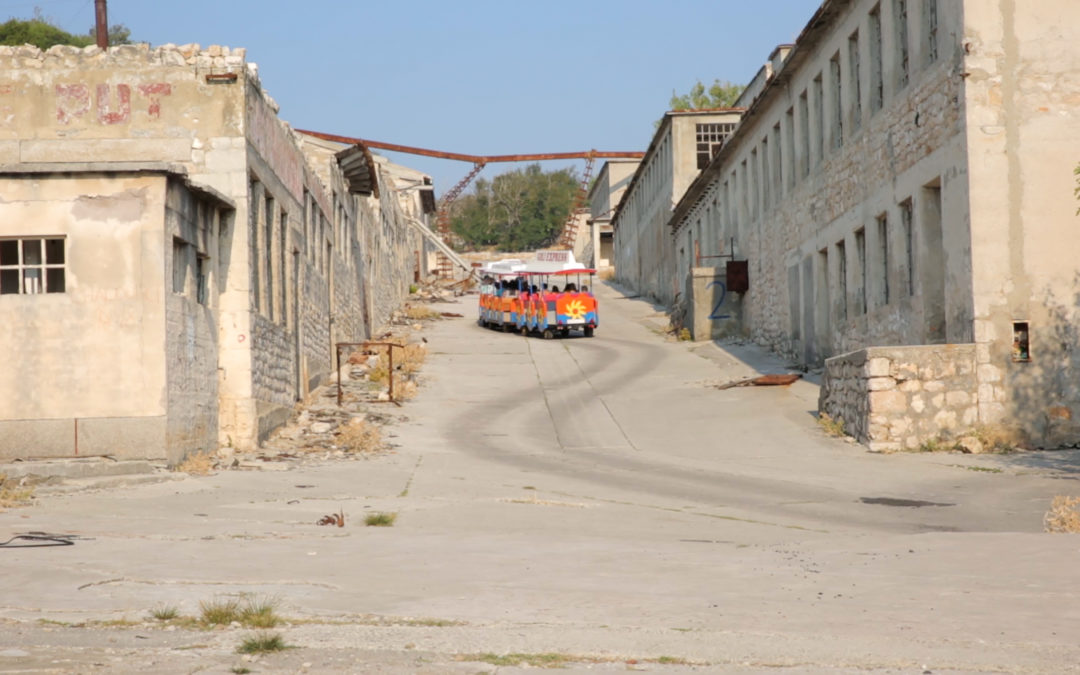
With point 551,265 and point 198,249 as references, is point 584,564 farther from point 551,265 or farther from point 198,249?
point 551,265

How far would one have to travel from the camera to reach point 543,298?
40.4 meters

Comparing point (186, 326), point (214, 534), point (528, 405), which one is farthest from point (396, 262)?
point (214, 534)

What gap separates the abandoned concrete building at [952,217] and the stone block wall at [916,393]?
0.02 meters

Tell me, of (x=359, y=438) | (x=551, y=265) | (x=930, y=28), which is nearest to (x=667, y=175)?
(x=551, y=265)

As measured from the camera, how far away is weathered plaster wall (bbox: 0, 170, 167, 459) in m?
15.6

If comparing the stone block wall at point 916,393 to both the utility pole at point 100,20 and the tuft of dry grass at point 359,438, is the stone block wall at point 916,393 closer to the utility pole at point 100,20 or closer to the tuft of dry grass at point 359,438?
the tuft of dry grass at point 359,438

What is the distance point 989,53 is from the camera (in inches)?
698

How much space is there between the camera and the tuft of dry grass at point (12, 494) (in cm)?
1283

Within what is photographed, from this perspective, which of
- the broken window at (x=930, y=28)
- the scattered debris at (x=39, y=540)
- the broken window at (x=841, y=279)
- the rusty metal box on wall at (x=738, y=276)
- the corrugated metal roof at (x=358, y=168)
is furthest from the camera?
the rusty metal box on wall at (x=738, y=276)

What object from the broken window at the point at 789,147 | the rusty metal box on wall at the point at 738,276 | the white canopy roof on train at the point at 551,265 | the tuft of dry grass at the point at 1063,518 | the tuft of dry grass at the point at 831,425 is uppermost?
the broken window at the point at 789,147

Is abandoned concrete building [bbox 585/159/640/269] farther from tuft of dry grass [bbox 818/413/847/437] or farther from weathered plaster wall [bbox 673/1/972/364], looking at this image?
tuft of dry grass [bbox 818/413/847/437]

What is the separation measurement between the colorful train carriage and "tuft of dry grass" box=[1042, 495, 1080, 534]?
28.9 meters

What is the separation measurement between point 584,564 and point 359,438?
11215mm

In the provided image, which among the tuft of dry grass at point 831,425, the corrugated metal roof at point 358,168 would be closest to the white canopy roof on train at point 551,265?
the corrugated metal roof at point 358,168
